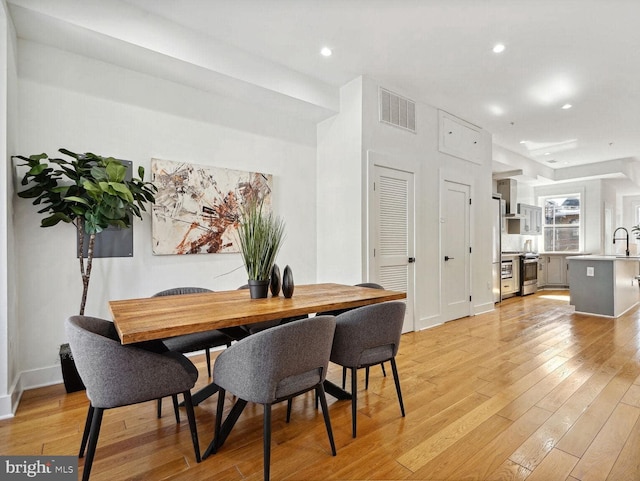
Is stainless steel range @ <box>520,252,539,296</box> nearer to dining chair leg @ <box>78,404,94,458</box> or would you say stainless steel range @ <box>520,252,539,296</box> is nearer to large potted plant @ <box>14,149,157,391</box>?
large potted plant @ <box>14,149,157,391</box>

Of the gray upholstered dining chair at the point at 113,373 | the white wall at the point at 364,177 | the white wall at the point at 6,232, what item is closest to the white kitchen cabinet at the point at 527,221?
the white wall at the point at 364,177

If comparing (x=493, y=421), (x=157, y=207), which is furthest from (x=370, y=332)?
(x=157, y=207)

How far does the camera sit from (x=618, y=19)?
2.83 metres

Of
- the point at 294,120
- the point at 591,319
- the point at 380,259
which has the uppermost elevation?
the point at 294,120

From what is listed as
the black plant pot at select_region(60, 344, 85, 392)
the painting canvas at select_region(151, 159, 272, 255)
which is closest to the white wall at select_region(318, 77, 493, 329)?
the painting canvas at select_region(151, 159, 272, 255)

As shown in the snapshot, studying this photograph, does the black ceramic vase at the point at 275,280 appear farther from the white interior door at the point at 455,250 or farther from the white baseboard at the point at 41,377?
the white interior door at the point at 455,250

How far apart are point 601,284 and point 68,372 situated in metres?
6.84

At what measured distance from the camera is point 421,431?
81.7 inches

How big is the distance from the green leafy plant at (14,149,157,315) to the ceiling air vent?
9.53 ft

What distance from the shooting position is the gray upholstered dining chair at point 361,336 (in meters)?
2.02

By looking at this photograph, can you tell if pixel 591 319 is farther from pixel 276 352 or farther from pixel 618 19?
pixel 276 352

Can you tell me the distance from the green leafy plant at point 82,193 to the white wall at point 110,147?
28 cm

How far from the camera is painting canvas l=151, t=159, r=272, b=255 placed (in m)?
3.26

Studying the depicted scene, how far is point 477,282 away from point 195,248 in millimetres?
4307
